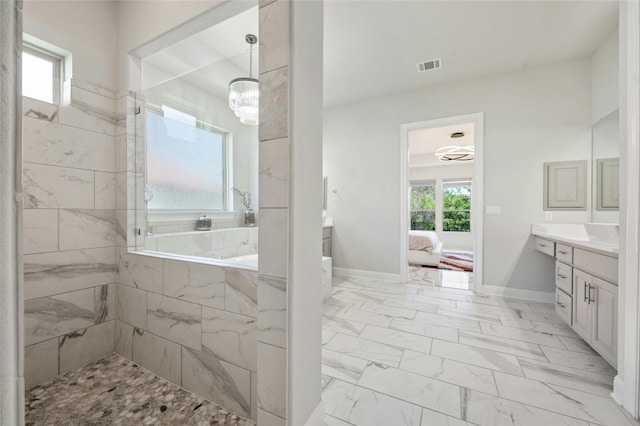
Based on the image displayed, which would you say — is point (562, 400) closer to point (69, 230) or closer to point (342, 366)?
point (342, 366)

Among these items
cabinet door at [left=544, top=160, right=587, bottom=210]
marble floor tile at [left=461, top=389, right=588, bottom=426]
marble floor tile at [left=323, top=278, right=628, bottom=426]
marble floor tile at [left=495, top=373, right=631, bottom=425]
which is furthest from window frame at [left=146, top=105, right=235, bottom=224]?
cabinet door at [left=544, top=160, right=587, bottom=210]

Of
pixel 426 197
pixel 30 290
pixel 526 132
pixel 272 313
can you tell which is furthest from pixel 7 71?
pixel 426 197

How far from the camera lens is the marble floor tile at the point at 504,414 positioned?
1.31 metres

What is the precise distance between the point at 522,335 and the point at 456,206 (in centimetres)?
585

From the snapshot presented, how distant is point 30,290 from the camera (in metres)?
1.55

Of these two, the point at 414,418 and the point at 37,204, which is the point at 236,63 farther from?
the point at 414,418

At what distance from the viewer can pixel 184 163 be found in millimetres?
2648

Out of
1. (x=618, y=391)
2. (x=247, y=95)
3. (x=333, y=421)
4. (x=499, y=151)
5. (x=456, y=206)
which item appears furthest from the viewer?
(x=456, y=206)

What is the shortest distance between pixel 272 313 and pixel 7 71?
3.25 feet

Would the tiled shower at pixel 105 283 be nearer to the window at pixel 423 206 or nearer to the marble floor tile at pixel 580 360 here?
the marble floor tile at pixel 580 360

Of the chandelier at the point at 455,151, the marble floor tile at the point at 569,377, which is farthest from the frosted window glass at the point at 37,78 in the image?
the chandelier at the point at 455,151

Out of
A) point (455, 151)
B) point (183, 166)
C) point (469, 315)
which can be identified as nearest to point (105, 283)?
point (183, 166)

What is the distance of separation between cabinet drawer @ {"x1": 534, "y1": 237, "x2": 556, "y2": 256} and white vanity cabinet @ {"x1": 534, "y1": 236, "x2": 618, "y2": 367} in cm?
6

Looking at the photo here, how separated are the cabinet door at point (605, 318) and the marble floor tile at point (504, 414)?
66 cm
